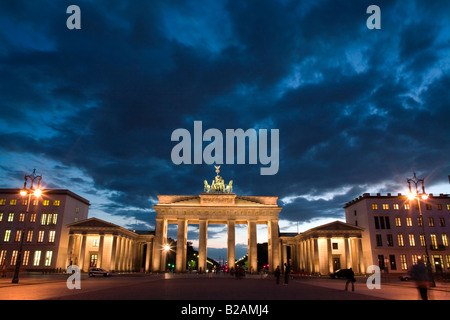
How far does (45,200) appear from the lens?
70750 millimetres

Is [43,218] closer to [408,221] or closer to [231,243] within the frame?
[231,243]

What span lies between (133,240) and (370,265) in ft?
182

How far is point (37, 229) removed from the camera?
69000 mm

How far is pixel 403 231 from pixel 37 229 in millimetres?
79184

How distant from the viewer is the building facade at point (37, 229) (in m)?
66.4

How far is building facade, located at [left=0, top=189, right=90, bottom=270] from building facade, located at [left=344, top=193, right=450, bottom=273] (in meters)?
66.3

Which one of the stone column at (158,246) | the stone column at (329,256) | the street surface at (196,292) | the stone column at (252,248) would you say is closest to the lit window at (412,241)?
the stone column at (329,256)

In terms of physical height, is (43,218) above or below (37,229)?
above

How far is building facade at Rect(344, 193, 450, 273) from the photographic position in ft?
216

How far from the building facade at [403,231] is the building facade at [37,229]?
66253 mm

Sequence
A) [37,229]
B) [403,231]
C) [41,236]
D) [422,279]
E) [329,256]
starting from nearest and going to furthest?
[422,279]
[329,256]
[403,231]
[41,236]
[37,229]

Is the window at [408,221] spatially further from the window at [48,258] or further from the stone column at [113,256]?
the window at [48,258]

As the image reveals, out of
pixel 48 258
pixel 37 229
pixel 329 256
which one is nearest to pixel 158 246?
pixel 48 258

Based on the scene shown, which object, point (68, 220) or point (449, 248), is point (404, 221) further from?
point (68, 220)
